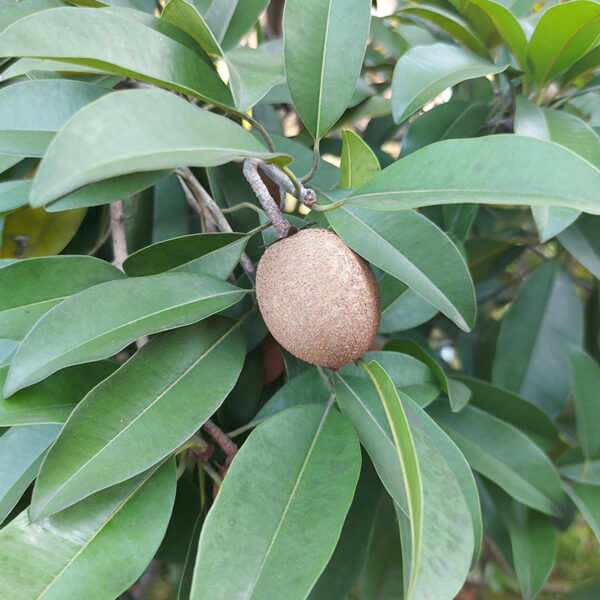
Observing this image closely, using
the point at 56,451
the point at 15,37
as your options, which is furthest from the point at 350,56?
the point at 56,451

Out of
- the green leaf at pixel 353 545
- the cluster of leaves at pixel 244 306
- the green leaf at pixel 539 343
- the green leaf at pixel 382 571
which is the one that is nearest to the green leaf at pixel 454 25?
the cluster of leaves at pixel 244 306

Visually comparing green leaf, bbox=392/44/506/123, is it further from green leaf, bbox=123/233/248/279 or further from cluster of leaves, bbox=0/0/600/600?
green leaf, bbox=123/233/248/279

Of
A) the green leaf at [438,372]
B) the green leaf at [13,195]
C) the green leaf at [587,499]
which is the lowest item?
the green leaf at [587,499]

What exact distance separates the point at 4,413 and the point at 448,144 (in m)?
0.40

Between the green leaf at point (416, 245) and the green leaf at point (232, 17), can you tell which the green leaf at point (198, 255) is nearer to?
the green leaf at point (416, 245)

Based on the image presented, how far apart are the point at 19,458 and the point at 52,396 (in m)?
0.07

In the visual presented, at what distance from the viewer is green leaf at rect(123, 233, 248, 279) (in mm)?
537

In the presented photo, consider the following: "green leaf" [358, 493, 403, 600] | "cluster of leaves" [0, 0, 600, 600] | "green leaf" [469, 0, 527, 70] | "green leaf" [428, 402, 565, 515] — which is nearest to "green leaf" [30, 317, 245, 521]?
"cluster of leaves" [0, 0, 600, 600]

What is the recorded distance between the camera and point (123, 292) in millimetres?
481

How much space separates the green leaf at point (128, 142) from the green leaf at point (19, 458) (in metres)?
0.31

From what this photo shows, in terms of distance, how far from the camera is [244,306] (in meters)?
0.61

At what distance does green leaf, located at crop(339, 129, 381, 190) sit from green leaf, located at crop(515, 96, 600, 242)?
154 mm

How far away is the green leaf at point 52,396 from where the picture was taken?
1.54 ft

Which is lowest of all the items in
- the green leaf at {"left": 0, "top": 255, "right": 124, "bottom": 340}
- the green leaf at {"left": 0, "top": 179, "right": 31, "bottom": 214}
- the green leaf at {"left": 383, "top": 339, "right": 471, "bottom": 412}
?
the green leaf at {"left": 383, "top": 339, "right": 471, "bottom": 412}
